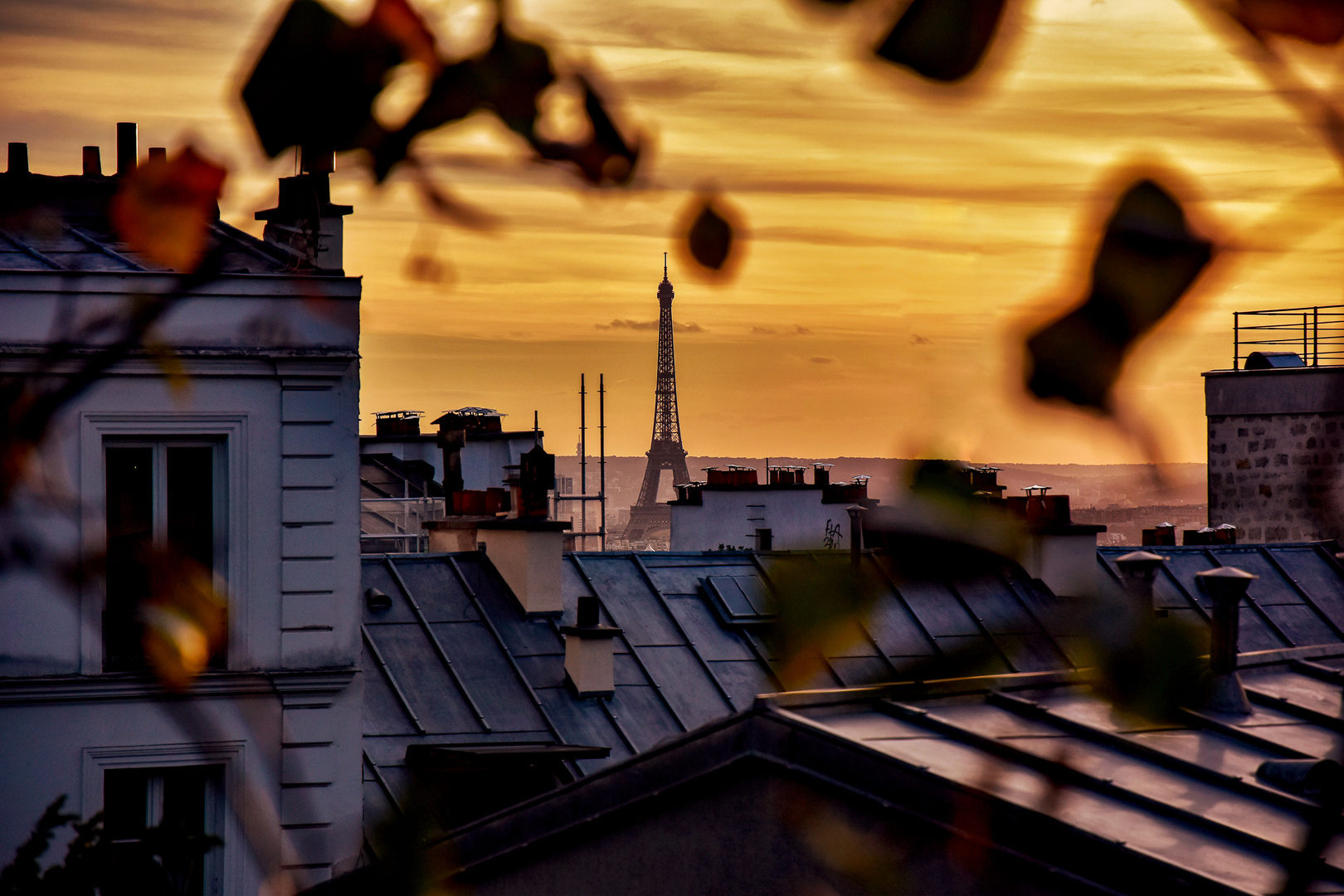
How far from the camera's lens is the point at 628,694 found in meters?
18.1

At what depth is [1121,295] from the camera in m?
1.55

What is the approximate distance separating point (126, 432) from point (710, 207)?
36.6 ft

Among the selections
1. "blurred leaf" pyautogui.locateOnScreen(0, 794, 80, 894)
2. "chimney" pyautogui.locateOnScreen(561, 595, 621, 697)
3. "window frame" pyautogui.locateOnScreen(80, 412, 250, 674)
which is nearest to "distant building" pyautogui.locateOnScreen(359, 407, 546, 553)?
"chimney" pyautogui.locateOnScreen(561, 595, 621, 697)

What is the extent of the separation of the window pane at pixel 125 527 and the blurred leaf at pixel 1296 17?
38.5 ft

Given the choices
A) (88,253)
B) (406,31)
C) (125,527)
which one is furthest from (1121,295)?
(88,253)

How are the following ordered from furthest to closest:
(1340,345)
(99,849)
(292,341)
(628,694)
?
(1340,345), (628,694), (292,341), (99,849)

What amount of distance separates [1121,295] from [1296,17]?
1.07 feet

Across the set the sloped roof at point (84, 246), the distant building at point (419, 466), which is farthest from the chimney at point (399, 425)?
the sloped roof at point (84, 246)

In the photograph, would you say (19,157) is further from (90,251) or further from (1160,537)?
(1160,537)

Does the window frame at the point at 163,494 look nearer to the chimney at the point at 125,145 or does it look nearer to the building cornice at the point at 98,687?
the building cornice at the point at 98,687

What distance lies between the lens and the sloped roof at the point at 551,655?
16.5 metres

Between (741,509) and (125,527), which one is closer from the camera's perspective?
(125,527)

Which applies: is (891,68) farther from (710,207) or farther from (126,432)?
(126,432)

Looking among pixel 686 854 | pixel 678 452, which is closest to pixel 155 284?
pixel 686 854
